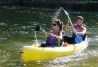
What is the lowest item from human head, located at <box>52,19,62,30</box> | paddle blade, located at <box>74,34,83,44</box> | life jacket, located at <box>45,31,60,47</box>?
paddle blade, located at <box>74,34,83,44</box>

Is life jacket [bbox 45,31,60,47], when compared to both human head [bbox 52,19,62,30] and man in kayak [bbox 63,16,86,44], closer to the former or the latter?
human head [bbox 52,19,62,30]

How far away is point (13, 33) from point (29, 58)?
10.3 metres

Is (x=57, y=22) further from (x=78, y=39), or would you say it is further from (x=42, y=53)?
(x=78, y=39)

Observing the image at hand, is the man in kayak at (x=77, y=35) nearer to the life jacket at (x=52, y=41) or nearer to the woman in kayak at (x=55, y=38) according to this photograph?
the woman in kayak at (x=55, y=38)

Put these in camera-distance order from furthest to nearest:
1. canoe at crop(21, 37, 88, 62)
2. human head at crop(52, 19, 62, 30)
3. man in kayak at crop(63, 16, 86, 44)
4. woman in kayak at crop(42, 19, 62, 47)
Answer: man in kayak at crop(63, 16, 86, 44), woman in kayak at crop(42, 19, 62, 47), human head at crop(52, 19, 62, 30), canoe at crop(21, 37, 88, 62)

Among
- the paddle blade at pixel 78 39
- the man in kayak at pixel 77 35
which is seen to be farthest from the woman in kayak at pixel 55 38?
the paddle blade at pixel 78 39

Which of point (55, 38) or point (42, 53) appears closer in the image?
point (42, 53)

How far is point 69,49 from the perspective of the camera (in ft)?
53.4

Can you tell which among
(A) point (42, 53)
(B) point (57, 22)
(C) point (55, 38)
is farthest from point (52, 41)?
(A) point (42, 53)

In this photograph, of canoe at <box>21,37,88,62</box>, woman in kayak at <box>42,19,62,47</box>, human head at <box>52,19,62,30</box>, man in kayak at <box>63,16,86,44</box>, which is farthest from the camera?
man in kayak at <box>63,16,86,44</box>

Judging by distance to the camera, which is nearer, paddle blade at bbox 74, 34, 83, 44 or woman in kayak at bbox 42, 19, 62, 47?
woman in kayak at bbox 42, 19, 62, 47

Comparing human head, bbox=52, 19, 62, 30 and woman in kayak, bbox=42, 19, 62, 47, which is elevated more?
human head, bbox=52, 19, 62, 30

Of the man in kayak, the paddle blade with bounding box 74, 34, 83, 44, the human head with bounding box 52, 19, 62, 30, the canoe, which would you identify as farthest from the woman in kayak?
the paddle blade with bounding box 74, 34, 83, 44

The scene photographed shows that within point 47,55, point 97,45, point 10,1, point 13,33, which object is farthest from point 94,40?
point 10,1
